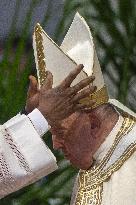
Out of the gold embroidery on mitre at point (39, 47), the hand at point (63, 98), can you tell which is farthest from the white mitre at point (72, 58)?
the hand at point (63, 98)

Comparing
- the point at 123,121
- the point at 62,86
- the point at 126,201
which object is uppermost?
the point at 62,86

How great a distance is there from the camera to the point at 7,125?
1.55 metres

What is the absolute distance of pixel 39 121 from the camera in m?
1.53

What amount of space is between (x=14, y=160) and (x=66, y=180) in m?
0.73

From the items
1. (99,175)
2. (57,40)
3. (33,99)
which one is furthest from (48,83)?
(57,40)

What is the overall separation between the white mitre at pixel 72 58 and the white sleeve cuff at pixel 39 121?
13cm

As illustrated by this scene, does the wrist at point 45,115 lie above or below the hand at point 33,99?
below

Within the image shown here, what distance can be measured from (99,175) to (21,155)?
0.84 ft

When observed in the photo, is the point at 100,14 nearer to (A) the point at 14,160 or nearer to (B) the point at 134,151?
(B) the point at 134,151

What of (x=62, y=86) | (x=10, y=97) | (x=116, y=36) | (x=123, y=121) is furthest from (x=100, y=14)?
(x=62, y=86)

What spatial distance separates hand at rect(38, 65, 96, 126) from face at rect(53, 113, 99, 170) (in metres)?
0.18

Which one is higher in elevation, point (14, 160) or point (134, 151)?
point (14, 160)

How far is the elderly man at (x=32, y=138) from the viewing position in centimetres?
153

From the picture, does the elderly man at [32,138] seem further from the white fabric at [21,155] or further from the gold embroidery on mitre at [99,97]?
the gold embroidery on mitre at [99,97]
